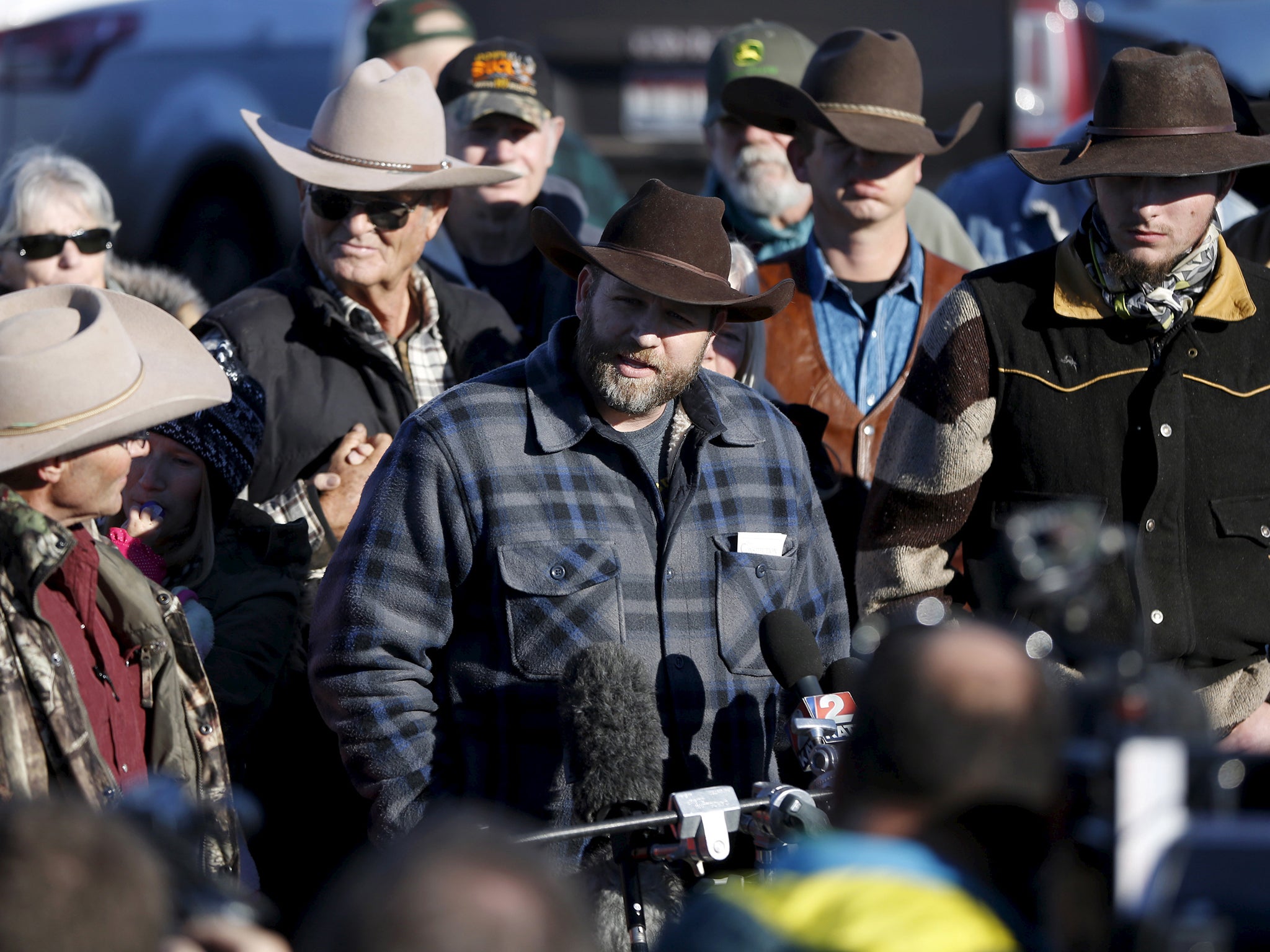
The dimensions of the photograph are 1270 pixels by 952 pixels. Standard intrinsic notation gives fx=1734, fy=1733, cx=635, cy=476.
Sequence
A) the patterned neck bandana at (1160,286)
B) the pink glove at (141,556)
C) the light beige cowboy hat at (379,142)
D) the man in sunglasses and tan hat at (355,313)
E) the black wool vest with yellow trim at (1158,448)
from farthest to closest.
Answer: the light beige cowboy hat at (379,142) → the man in sunglasses and tan hat at (355,313) → the pink glove at (141,556) → the patterned neck bandana at (1160,286) → the black wool vest with yellow trim at (1158,448)

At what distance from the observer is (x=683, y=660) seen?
377 cm

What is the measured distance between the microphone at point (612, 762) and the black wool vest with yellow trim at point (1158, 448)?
122cm

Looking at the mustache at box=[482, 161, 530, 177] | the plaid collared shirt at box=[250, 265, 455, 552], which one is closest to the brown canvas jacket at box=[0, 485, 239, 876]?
the plaid collared shirt at box=[250, 265, 455, 552]

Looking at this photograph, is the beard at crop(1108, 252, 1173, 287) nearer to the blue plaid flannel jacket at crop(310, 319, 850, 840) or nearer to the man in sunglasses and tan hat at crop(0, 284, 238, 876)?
the blue plaid flannel jacket at crop(310, 319, 850, 840)

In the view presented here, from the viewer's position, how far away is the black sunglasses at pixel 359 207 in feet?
16.7

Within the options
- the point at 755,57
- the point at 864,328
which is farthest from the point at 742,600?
the point at 755,57

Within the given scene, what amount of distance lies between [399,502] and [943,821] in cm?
177

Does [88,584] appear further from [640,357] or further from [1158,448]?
[1158,448]

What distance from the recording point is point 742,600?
3.85m

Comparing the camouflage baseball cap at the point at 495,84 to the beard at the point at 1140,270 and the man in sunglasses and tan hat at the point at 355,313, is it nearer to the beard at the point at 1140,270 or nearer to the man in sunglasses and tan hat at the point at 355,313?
the man in sunglasses and tan hat at the point at 355,313

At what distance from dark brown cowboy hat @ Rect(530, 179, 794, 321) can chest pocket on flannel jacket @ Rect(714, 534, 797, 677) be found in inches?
22.2

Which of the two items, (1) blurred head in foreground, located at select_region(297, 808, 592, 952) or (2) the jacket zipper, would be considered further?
(2) the jacket zipper

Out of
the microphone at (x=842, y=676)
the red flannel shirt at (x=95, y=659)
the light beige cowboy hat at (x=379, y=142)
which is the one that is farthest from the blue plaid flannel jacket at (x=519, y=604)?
the light beige cowboy hat at (x=379, y=142)

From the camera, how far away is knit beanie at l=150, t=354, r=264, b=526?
4543 millimetres
